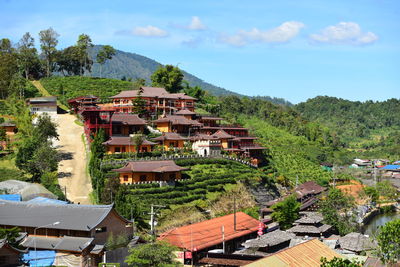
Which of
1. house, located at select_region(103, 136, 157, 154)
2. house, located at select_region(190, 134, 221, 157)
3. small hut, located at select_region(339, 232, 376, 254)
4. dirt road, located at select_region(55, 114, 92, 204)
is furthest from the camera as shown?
house, located at select_region(190, 134, 221, 157)

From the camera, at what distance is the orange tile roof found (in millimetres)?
42644

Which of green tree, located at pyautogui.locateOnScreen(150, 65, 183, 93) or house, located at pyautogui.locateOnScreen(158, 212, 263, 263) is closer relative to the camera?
house, located at pyautogui.locateOnScreen(158, 212, 263, 263)

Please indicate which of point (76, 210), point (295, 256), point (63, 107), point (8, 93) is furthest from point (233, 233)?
Answer: point (8, 93)

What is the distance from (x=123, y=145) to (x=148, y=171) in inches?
325

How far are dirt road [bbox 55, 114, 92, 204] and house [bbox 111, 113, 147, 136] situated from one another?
16.8ft

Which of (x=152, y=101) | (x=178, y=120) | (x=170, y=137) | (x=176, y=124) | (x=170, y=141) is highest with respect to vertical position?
(x=152, y=101)

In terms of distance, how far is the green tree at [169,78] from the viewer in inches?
3752

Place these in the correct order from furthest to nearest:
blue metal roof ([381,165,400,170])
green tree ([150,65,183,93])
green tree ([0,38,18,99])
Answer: blue metal roof ([381,165,400,170]) < green tree ([150,65,183,93]) < green tree ([0,38,18,99])

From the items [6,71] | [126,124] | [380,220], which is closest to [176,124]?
[126,124]

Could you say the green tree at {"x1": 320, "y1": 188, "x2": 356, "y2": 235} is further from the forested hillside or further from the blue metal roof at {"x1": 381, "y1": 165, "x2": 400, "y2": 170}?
the forested hillside

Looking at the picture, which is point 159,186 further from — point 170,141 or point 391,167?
point 391,167

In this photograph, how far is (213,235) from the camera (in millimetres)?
45562

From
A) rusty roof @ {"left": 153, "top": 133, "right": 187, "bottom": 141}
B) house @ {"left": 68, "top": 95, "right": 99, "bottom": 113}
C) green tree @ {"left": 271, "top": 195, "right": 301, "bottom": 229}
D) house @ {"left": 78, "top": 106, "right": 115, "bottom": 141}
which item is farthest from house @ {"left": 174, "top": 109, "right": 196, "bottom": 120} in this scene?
green tree @ {"left": 271, "top": 195, "right": 301, "bottom": 229}

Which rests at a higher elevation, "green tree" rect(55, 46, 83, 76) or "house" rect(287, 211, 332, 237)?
"green tree" rect(55, 46, 83, 76)
